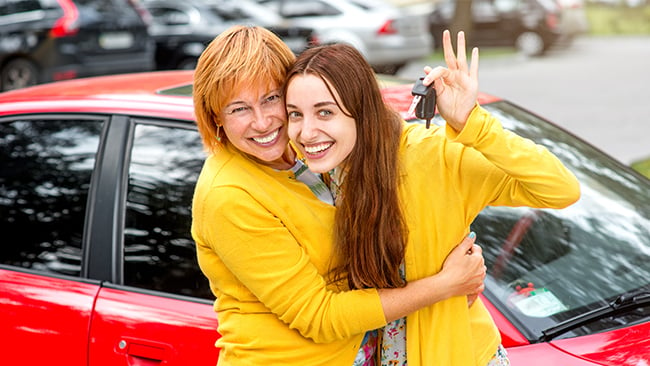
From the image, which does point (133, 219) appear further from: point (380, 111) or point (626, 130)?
point (626, 130)

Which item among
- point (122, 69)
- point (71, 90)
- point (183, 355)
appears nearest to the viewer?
point (183, 355)

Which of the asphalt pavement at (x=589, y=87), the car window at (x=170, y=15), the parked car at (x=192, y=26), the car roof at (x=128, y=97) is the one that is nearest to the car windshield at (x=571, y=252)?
the car roof at (x=128, y=97)

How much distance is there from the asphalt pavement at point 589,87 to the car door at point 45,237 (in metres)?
5.54

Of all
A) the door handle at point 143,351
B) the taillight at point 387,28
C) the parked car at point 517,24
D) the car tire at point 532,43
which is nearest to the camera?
the door handle at point 143,351

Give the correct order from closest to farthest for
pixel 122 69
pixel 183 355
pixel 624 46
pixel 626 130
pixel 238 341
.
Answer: pixel 238 341 → pixel 183 355 → pixel 626 130 → pixel 122 69 → pixel 624 46

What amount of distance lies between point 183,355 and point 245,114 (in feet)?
2.76

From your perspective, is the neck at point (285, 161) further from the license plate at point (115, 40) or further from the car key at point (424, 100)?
the license plate at point (115, 40)

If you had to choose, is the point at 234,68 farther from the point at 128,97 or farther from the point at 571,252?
the point at 571,252

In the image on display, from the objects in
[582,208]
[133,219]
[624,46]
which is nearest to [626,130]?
[582,208]

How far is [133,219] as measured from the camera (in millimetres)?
2797

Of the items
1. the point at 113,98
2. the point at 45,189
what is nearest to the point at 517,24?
the point at 113,98

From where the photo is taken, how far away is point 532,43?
61.0 ft

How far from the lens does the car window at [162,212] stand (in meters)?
2.72

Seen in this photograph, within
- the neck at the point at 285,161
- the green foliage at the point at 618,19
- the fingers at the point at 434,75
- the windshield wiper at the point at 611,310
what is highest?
the fingers at the point at 434,75
